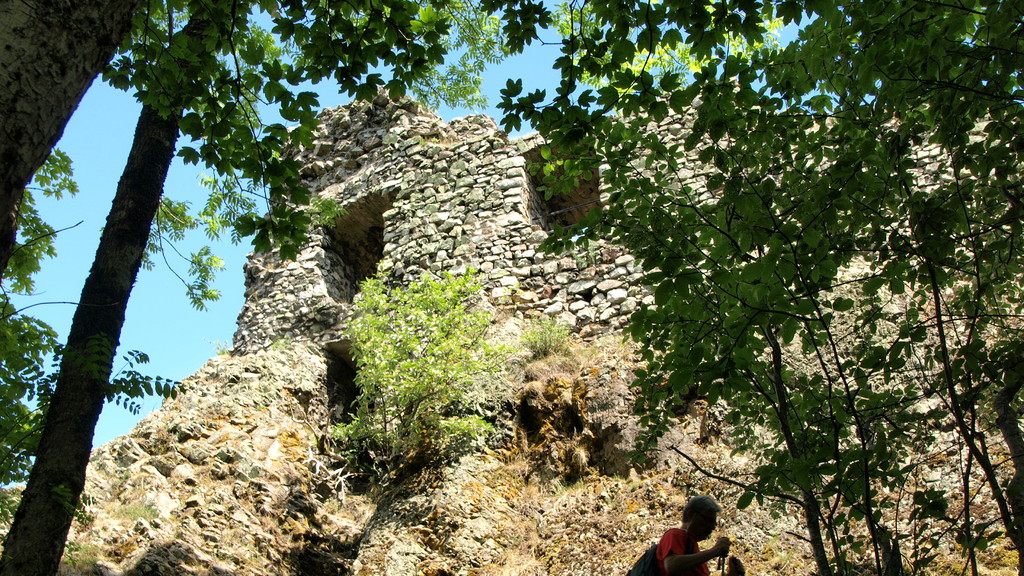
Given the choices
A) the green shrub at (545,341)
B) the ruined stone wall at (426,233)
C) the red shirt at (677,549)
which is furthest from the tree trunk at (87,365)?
the ruined stone wall at (426,233)

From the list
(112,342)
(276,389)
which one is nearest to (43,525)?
(112,342)

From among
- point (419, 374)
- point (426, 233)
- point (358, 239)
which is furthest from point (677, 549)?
point (358, 239)

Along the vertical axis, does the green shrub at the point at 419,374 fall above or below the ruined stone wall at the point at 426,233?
below

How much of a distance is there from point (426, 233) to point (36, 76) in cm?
866

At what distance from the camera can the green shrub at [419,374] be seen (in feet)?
23.2

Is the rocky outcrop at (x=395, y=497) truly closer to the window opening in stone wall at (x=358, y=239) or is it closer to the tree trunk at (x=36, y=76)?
the tree trunk at (x=36, y=76)

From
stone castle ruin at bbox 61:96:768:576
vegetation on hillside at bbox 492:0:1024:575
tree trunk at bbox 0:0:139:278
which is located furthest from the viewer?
stone castle ruin at bbox 61:96:768:576

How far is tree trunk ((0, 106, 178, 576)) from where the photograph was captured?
3457mm

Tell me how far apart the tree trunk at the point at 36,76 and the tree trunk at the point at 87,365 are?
227 cm

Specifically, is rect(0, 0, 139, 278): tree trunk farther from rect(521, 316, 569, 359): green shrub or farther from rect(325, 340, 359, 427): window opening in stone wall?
rect(325, 340, 359, 427): window opening in stone wall

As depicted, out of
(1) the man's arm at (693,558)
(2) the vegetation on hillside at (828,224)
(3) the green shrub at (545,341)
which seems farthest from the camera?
(3) the green shrub at (545,341)

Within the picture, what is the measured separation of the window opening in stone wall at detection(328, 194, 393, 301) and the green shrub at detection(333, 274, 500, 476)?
140 inches

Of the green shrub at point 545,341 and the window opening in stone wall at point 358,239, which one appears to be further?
the window opening in stone wall at point 358,239

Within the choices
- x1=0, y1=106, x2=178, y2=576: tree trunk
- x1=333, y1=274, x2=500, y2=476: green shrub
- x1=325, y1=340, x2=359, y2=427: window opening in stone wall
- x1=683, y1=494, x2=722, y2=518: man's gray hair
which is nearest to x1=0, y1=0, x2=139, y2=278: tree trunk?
x1=0, y1=106, x2=178, y2=576: tree trunk
